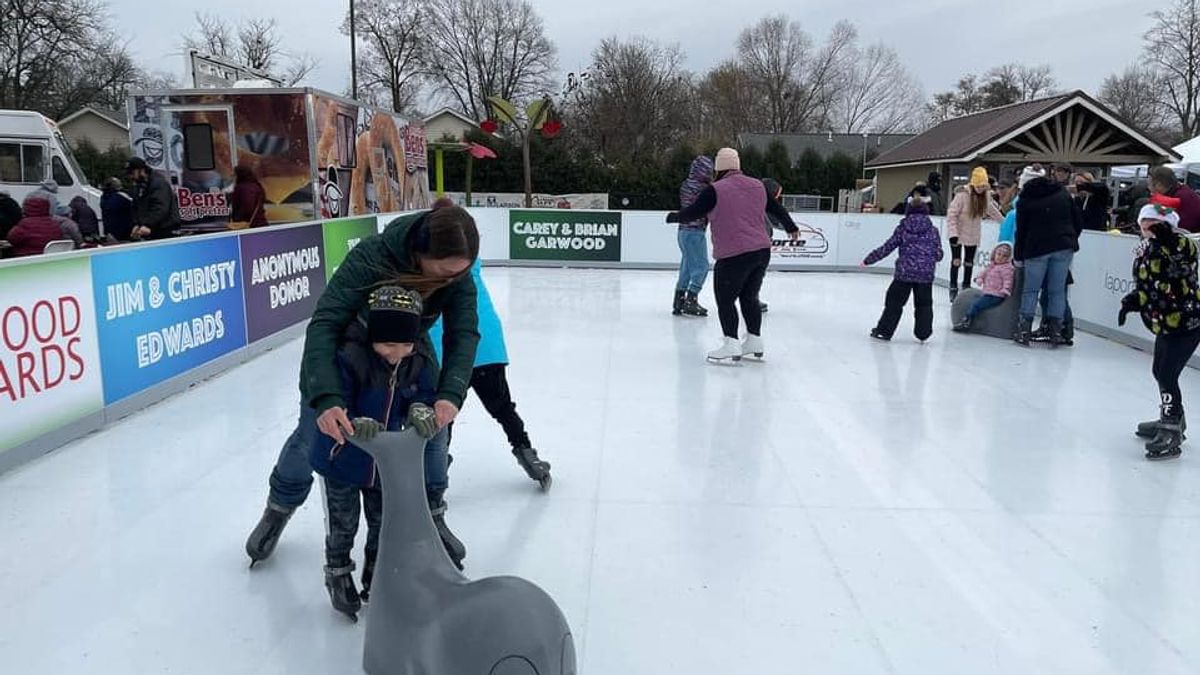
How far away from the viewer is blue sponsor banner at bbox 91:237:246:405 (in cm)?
505

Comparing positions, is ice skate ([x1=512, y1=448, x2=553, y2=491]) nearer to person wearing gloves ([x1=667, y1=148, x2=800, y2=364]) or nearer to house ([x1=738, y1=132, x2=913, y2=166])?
person wearing gloves ([x1=667, y1=148, x2=800, y2=364])

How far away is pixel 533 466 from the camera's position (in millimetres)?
3951

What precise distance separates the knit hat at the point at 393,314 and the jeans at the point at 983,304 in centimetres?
715

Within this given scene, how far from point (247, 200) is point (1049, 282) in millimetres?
7515

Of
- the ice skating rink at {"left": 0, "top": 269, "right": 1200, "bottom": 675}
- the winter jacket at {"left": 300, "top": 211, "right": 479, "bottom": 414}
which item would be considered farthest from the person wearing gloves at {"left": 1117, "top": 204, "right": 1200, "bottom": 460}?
the winter jacket at {"left": 300, "top": 211, "right": 479, "bottom": 414}

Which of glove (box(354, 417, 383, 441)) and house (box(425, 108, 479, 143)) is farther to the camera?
house (box(425, 108, 479, 143))

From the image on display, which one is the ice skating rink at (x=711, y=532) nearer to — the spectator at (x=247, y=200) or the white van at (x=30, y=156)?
the spectator at (x=247, y=200)

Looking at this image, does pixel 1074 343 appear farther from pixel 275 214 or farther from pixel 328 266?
pixel 275 214

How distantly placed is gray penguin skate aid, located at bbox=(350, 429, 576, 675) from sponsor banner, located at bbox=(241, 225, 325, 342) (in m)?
5.16

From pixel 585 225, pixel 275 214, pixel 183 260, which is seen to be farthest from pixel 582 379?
pixel 585 225

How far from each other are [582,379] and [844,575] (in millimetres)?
3353

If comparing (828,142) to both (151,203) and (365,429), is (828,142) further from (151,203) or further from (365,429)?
(365,429)

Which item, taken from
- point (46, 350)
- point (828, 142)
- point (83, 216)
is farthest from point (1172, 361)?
point (828, 142)

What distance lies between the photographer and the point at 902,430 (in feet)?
16.8
